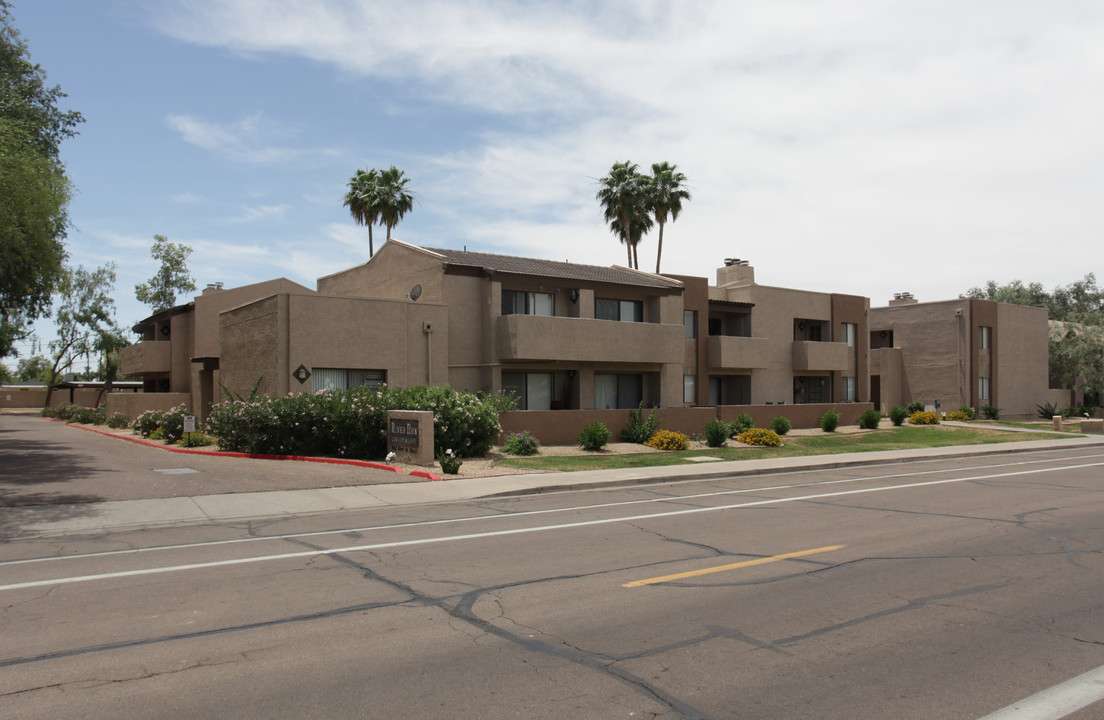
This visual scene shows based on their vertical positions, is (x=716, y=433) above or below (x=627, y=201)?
below

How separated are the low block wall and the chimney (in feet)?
25.8

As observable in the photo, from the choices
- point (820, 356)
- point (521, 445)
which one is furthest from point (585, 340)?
point (820, 356)

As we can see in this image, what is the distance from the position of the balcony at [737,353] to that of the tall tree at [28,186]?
27.0 meters

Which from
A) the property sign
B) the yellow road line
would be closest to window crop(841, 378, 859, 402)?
the property sign

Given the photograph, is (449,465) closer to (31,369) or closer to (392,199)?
(392,199)

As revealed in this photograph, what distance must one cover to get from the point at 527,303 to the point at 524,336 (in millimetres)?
2367

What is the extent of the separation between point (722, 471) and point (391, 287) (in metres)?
17.2

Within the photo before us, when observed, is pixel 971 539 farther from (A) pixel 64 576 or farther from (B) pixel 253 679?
(A) pixel 64 576

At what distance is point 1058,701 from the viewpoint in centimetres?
522

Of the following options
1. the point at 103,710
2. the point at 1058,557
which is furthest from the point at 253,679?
the point at 1058,557

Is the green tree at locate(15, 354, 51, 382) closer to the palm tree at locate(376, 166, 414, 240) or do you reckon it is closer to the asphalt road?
the palm tree at locate(376, 166, 414, 240)

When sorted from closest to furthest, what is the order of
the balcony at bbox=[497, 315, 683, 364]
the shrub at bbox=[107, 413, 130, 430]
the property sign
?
the property sign, the balcony at bbox=[497, 315, 683, 364], the shrub at bbox=[107, 413, 130, 430]

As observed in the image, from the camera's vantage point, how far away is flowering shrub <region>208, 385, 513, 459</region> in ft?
71.4

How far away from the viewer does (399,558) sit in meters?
9.75
